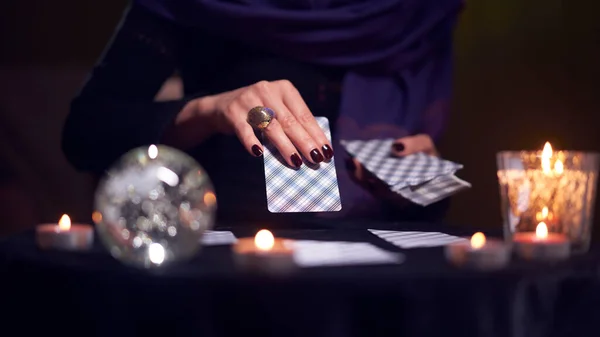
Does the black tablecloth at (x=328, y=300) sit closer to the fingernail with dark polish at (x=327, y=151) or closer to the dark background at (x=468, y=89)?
the fingernail with dark polish at (x=327, y=151)

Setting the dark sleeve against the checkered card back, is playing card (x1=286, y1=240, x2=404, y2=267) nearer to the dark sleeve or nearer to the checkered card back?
the checkered card back

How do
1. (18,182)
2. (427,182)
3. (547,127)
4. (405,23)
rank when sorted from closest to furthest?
1. (427,182)
2. (405,23)
3. (547,127)
4. (18,182)

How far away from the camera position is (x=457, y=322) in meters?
0.57

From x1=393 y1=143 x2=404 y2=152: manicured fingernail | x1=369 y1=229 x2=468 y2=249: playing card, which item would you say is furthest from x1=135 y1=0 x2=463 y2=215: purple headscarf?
x1=369 y1=229 x2=468 y2=249: playing card

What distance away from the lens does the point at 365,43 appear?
125 centimetres

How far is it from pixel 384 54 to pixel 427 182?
0.98ft

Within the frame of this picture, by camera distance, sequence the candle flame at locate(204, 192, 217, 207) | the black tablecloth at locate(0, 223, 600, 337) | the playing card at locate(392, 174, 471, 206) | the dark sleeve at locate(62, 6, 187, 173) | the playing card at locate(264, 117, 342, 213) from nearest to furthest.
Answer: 1. the black tablecloth at locate(0, 223, 600, 337)
2. the candle flame at locate(204, 192, 217, 207)
3. the playing card at locate(264, 117, 342, 213)
4. the playing card at locate(392, 174, 471, 206)
5. the dark sleeve at locate(62, 6, 187, 173)

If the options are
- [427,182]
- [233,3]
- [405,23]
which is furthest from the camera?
[405,23]

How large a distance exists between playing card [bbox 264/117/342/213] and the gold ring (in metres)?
0.03

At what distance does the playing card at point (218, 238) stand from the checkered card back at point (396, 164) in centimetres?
30

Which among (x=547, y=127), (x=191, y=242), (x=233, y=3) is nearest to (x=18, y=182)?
(x=233, y=3)

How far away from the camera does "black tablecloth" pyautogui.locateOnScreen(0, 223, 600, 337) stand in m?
0.55

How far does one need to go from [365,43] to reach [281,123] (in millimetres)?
400

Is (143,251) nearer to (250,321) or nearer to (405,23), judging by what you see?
(250,321)
